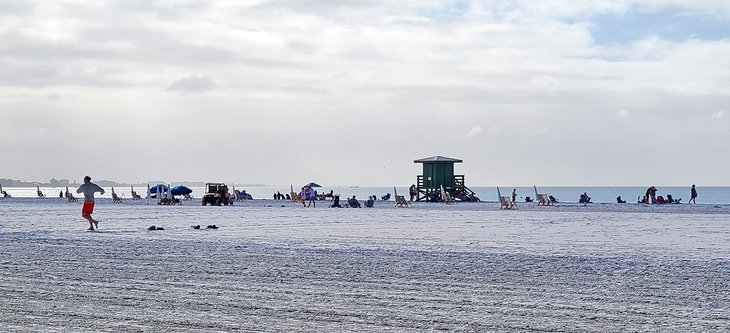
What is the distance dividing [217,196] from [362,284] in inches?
1787

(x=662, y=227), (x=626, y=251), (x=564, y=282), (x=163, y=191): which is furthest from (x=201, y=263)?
(x=163, y=191)

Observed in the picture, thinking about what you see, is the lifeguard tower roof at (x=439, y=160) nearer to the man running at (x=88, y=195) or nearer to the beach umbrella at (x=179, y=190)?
the beach umbrella at (x=179, y=190)

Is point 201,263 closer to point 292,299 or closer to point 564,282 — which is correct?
point 292,299

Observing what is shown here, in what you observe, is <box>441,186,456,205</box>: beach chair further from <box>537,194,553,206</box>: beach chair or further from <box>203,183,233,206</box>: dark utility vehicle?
<box>203,183,233,206</box>: dark utility vehicle

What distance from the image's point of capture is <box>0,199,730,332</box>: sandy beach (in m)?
8.44

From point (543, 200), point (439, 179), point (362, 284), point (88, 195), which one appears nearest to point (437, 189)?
point (439, 179)

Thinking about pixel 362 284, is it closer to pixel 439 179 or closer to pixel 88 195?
pixel 88 195

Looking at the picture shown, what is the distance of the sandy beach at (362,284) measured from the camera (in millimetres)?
8438

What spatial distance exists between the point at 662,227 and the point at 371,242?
35.7 feet

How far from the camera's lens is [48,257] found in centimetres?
1498

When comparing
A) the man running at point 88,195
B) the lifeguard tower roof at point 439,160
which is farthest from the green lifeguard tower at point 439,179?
the man running at point 88,195

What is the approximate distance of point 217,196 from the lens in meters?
55.9

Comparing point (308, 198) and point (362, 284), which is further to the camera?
point (308, 198)

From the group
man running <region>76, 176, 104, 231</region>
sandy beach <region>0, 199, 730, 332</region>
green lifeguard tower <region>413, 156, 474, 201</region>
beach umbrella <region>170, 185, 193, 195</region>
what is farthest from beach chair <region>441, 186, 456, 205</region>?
sandy beach <region>0, 199, 730, 332</region>
